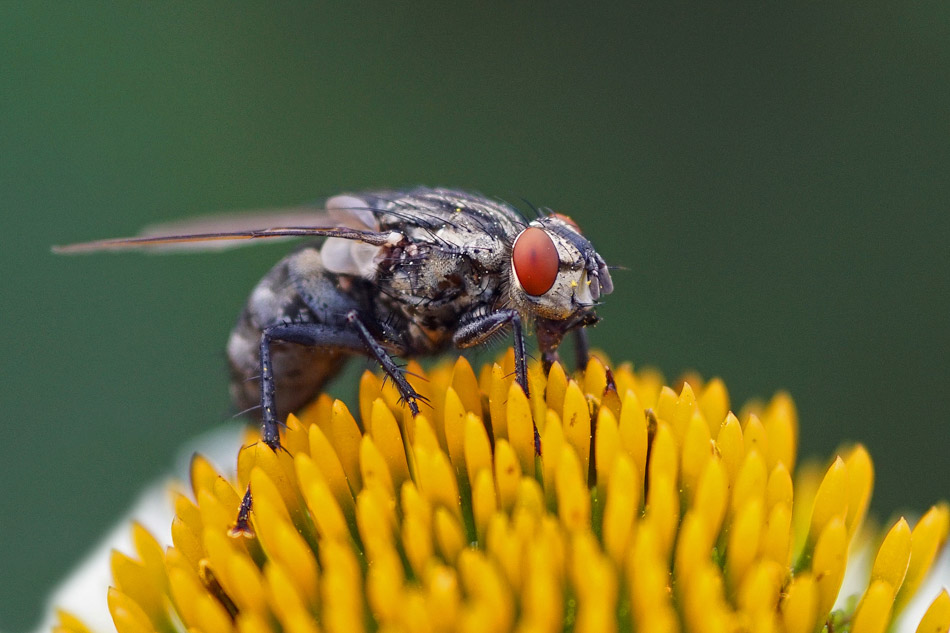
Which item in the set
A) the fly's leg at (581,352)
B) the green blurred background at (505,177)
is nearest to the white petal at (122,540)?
the green blurred background at (505,177)

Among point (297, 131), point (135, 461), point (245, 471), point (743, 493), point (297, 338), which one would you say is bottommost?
point (135, 461)

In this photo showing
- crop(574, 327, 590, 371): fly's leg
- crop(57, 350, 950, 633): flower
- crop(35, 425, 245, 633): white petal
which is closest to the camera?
crop(57, 350, 950, 633): flower

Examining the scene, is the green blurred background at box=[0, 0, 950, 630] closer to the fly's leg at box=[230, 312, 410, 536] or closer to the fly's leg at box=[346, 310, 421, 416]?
the fly's leg at box=[230, 312, 410, 536]


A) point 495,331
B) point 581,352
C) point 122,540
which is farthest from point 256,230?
point 122,540

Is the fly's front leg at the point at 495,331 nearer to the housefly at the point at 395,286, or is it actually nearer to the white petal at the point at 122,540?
the housefly at the point at 395,286

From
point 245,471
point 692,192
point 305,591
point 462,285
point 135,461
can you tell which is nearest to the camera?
point 305,591

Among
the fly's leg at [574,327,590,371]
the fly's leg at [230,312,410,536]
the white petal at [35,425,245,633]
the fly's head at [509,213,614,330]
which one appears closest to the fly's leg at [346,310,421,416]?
the fly's leg at [230,312,410,536]

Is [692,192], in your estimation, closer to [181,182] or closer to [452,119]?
[452,119]

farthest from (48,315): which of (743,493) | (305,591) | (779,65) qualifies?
(779,65)
